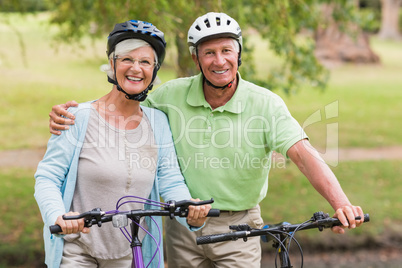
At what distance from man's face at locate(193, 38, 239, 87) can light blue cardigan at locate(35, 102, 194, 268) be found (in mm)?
416

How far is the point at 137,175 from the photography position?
3438 millimetres

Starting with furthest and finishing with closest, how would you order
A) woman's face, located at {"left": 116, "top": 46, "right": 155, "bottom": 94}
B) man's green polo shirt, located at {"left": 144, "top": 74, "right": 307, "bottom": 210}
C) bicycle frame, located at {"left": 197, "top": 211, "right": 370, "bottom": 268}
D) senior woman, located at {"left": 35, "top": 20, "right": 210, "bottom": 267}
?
1. man's green polo shirt, located at {"left": 144, "top": 74, "right": 307, "bottom": 210}
2. woman's face, located at {"left": 116, "top": 46, "right": 155, "bottom": 94}
3. senior woman, located at {"left": 35, "top": 20, "right": 210, "bottom": 267}
4. bicycle frame, located at {"left": 197, "top": 211, "right": 370, "bottom": 268}

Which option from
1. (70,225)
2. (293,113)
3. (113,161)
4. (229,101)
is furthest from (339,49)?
(70,225)

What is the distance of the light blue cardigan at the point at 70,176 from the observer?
10.6 ft

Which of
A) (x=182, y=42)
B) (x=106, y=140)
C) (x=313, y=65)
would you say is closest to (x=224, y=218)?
(x=106, y=140)

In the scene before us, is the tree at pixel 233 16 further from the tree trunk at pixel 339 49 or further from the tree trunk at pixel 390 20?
the tree trunk at pixel 390 20

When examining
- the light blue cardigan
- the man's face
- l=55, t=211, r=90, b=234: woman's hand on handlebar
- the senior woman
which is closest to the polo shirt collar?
the man's face

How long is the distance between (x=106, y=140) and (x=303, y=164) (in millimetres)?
1120

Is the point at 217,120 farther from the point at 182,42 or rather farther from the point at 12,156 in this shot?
the point at 12,156

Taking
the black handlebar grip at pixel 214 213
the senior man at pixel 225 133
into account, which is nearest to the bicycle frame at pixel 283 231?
the black handlebar grip at pixel 214 213

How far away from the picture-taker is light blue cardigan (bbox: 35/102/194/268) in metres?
3.22

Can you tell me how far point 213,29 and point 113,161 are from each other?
3.31 feet

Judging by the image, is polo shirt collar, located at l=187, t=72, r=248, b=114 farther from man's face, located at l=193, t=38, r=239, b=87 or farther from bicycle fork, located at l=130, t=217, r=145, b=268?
bicycle fork, located at l=130, t=217, r=145, b=268

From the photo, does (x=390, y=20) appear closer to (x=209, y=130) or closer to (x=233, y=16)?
(x=233, y=16)
